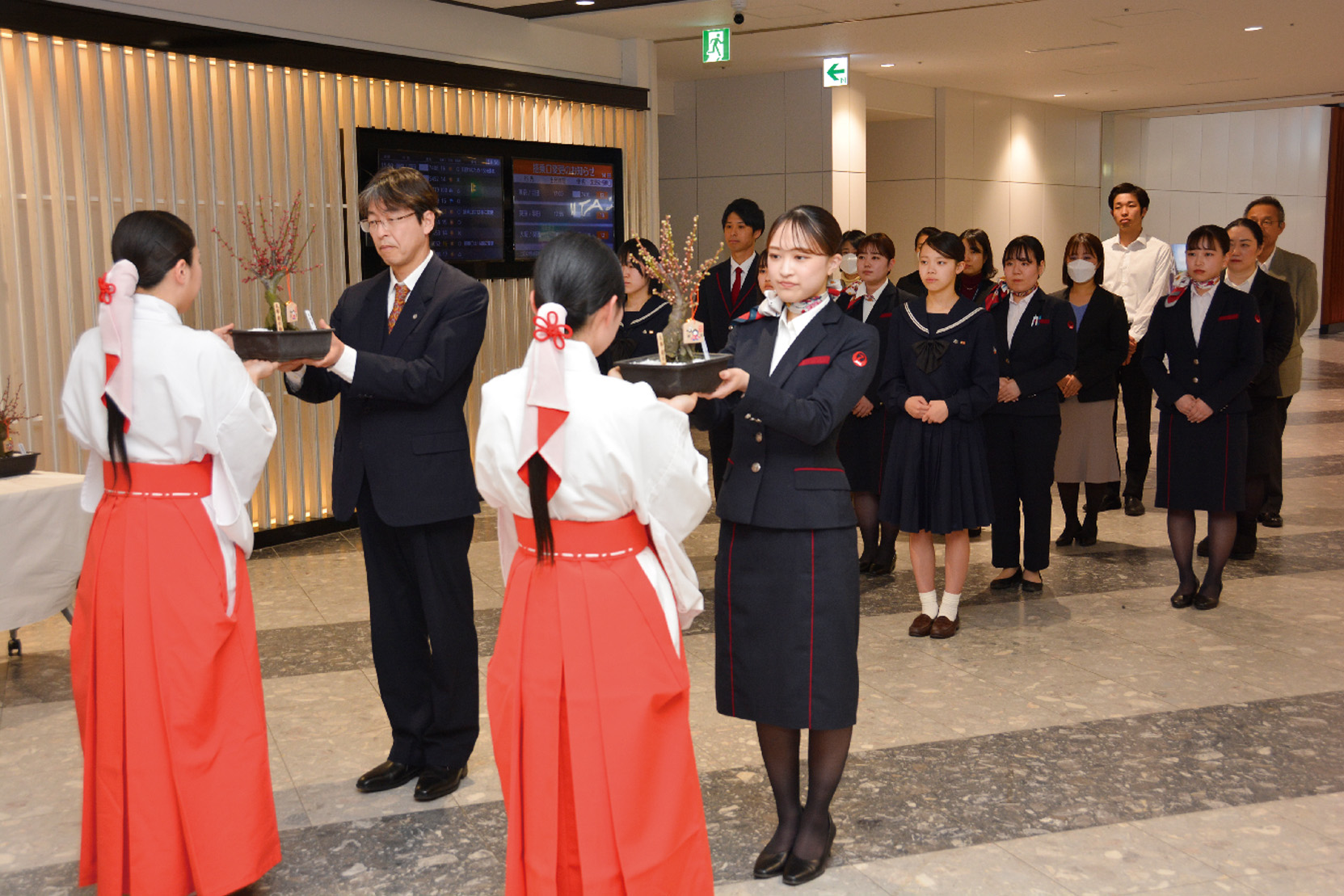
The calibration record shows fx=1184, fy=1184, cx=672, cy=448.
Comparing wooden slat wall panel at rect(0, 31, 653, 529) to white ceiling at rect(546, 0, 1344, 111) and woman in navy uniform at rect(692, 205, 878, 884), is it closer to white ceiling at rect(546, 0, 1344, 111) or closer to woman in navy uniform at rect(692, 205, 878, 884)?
white ceiling at rect(546, 0, 1344, 111)

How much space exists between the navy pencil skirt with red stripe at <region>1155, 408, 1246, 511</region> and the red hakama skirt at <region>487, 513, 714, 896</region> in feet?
12.7

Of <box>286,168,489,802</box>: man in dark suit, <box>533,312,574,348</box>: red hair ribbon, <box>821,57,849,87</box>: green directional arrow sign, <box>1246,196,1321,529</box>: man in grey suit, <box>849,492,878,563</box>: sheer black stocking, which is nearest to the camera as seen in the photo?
<box>533,312,574,348</box>: red hair ribbon

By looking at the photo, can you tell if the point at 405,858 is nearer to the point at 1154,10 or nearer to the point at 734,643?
the point at 734,643

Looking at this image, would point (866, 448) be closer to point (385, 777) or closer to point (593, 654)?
point (385, 777)

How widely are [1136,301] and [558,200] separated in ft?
13.3

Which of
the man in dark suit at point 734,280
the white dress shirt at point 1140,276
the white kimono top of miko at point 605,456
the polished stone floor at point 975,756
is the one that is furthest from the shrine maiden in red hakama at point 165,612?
the white dress shirt at point 1140,276

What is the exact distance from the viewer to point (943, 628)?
5176 millimetres

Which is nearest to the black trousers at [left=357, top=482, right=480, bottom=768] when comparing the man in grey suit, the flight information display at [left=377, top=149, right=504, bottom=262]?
the flight information display at [left=377, top=149, right=504, bottom=262]

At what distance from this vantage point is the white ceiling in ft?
28.4

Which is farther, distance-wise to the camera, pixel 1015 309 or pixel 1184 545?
pixel 1015 309

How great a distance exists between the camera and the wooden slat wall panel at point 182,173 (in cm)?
585

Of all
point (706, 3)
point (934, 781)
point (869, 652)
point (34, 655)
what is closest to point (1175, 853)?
point (934, 781)

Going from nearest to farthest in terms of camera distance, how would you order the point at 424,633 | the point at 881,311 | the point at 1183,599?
1. the point at 424,633
2. the point at 1183,599
3. the point at 881,311

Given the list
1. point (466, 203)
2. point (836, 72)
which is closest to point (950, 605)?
point (466, 203)
